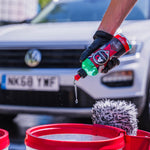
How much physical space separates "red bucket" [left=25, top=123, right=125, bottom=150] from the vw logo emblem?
231 cm

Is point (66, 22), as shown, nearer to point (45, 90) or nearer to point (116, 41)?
point (45, 90)

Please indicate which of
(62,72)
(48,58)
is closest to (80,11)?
(48,58)

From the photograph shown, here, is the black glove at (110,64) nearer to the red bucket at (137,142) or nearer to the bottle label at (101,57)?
the bottle label at (101,57)

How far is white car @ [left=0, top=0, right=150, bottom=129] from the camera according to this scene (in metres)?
3.36

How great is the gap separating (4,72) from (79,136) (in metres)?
2.43

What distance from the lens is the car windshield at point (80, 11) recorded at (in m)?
4.09

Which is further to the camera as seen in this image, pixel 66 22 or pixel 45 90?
pixel 66 22

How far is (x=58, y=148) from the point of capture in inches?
43.2

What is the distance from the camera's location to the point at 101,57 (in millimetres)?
1456

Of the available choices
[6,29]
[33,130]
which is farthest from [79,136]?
[6,29]

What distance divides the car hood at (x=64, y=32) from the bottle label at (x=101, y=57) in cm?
201

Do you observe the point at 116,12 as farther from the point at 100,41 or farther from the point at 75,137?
the point at 75,137

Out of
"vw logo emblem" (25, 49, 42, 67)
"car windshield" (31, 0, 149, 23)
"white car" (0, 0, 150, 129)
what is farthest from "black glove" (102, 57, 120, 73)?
"car windshield" (31, 0, 149, 23)

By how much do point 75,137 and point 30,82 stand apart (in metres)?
2.17
